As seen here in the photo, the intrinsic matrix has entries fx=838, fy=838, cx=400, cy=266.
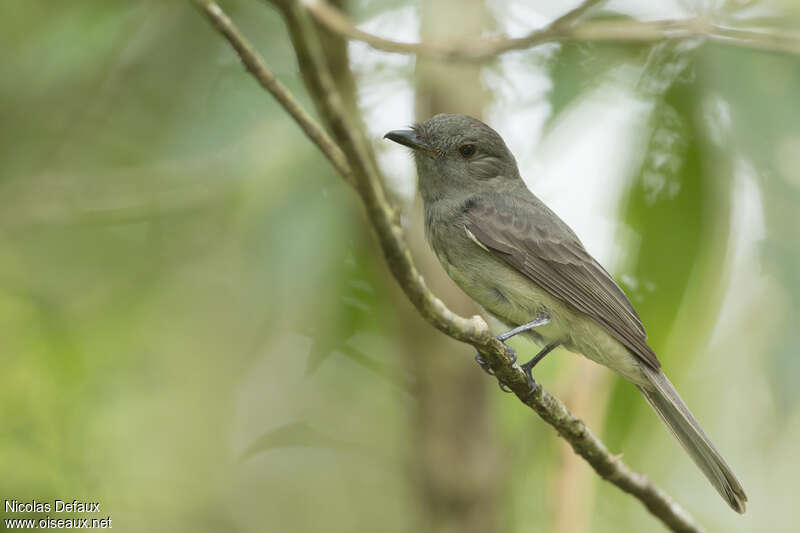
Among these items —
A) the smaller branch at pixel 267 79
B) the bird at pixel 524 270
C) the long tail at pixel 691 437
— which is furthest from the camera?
the bird at pixel 524 270

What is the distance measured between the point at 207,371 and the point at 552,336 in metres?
3.66

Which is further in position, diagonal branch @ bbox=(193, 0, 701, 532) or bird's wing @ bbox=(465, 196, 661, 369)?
bird's wing @ bbox=(465, 196, 661, 369)

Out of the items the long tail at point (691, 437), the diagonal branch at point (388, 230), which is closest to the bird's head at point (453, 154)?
the long tail at point (691, 437)

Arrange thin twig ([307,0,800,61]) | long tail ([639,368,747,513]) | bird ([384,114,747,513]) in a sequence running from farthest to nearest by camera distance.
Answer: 1. bird ([384,114,747,513])
2. thin twig ([307,0,800,61])
3. long tail ([639,368,747,513])

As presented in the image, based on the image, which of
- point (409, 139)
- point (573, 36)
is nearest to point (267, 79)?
point (409, 139)

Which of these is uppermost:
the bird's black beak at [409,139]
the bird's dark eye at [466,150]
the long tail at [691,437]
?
the bird's dark eye at [466,150]

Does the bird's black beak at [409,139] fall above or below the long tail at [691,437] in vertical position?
above

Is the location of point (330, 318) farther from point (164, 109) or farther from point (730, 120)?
point (730, 120)

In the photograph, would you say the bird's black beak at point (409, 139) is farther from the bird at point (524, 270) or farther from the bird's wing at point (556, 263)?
the bird's wing at point (556, 263)

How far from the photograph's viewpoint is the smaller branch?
199cm

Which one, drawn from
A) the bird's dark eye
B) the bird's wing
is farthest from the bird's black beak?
the bird's wing

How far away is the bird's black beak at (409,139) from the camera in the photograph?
11.0 ft

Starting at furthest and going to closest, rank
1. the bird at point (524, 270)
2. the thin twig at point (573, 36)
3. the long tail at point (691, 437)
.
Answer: the bird at point (524, 270) < the thin twig at point (573, 36) < the long tail at point (691, 437)

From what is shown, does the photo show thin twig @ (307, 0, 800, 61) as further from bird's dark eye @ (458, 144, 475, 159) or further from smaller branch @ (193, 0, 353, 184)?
smaller branch @ (193, 0, 353, 184)
